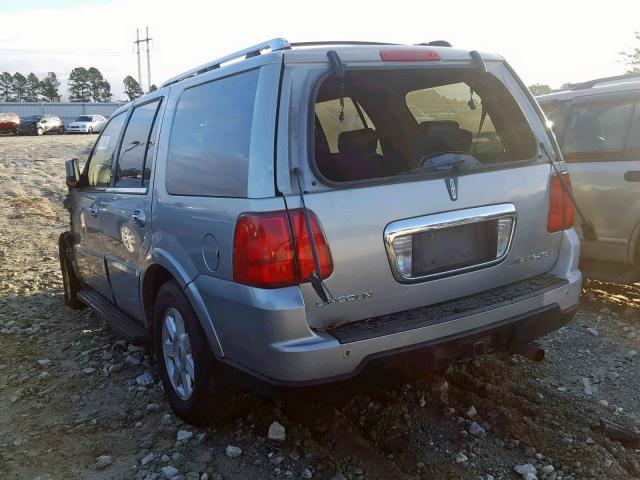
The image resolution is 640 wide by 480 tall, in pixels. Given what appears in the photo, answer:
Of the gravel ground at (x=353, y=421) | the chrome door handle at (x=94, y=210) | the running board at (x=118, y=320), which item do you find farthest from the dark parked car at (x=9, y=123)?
the chrome door handle at (x=94, y=210)

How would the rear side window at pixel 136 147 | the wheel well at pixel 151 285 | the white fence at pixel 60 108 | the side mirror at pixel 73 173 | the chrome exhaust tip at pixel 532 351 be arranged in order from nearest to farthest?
the chrome exhaust tip at pixel 532 351, the wheel well at pixel 151 285, the rear side window at pixel 136 147, the side mirror at pixel 73 173, the white fence at pixel 60 108

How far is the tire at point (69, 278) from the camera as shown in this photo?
555cm

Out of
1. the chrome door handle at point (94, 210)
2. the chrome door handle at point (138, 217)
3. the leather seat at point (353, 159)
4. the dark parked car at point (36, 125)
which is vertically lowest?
the dark parked car at point (36, 125)

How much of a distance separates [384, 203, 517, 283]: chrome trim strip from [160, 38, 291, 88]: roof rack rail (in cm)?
96

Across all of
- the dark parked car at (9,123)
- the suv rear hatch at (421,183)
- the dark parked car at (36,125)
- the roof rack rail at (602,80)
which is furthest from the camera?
the dark parked car at (36,125)

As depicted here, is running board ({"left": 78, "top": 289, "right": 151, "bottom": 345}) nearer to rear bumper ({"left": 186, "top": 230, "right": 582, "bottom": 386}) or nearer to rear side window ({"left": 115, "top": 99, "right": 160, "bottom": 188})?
rear side window ({"left": 115, "top": 99, "right": 160, "bottom": 188})

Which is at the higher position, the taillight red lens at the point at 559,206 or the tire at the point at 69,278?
the taillight red lens at the point at 559,206

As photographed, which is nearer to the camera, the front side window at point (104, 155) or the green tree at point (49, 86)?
the front side window at point (104, 155)

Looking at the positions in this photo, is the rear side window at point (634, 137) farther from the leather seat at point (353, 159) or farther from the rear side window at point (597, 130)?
the leather seat at point (353, 159)

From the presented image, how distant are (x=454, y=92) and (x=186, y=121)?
154 centimetres

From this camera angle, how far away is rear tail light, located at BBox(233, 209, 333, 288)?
2.56 meters

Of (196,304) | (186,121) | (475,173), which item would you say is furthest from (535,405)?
(186,121)

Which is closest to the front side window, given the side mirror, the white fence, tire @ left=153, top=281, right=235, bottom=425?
the side mirror

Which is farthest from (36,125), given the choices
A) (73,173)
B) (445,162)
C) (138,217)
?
(445,162)
